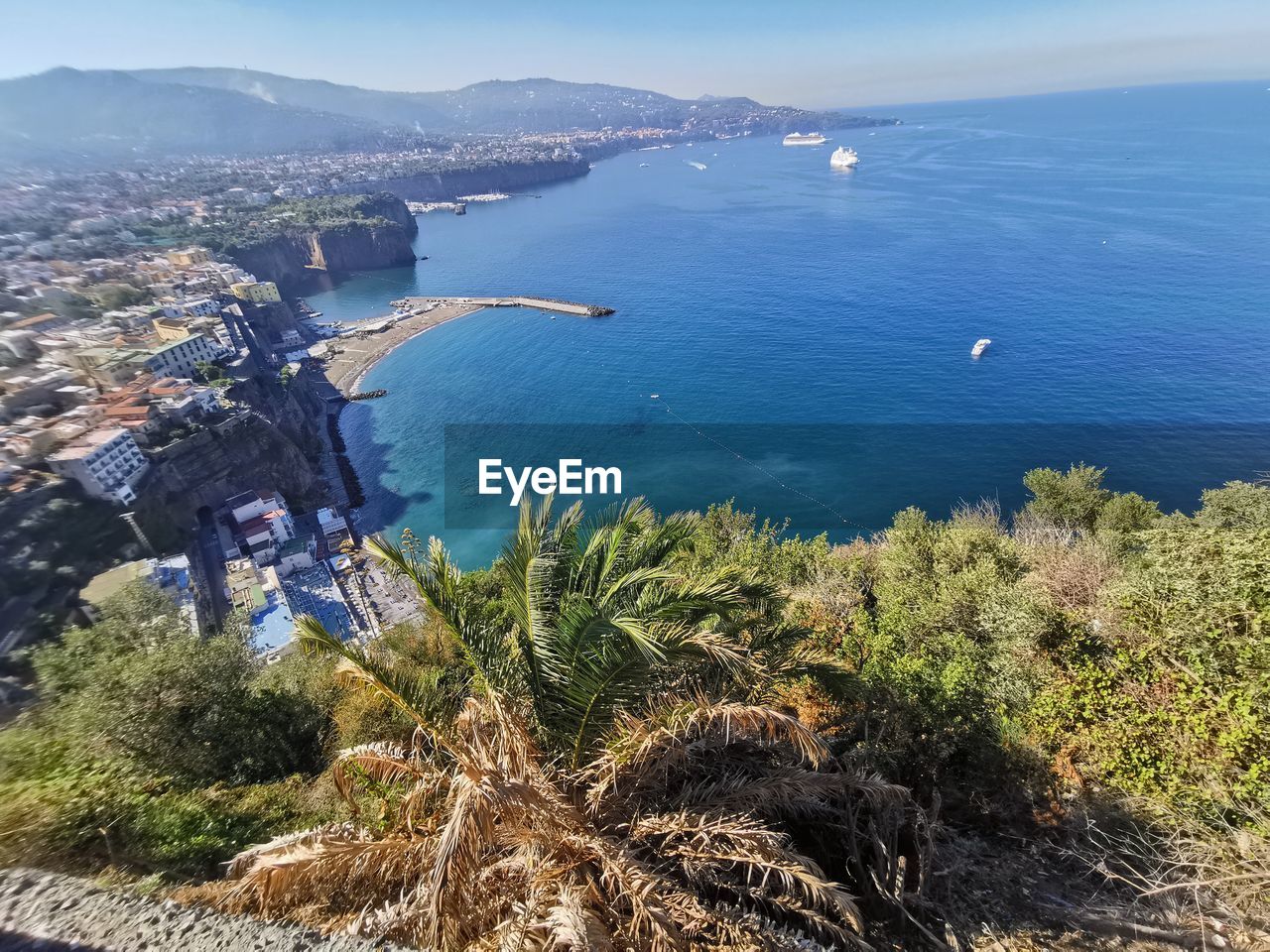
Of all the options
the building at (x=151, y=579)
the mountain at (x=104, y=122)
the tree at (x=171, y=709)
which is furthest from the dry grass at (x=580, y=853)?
the mountain at (x=104, y=122)

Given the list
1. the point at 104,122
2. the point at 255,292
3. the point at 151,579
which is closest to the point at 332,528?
the point at 151,579

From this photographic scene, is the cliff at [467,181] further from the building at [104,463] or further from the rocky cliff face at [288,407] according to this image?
the building at [104,463]

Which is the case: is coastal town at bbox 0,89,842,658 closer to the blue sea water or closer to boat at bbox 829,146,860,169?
the blue sea water

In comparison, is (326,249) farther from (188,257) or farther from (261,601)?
(261,601)

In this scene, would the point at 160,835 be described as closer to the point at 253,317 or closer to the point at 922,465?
the point at 922,465

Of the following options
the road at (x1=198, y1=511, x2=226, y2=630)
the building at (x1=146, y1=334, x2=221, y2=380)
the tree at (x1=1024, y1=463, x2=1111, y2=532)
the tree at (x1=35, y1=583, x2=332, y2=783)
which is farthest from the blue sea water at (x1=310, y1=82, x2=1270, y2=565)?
the tree at (x1=35, y1=583, x2=332, y2=783)

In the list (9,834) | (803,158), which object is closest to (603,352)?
(9,834)
